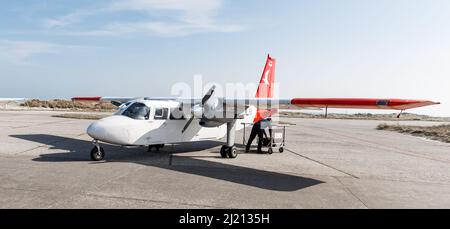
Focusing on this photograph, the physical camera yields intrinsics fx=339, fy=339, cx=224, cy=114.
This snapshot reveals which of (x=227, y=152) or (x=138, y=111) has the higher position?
(x=138, y=111)

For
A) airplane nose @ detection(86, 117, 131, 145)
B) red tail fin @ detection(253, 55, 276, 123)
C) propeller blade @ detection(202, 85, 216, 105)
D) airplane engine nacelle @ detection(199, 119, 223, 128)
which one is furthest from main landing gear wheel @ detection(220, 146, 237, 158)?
red tail fin @ detection(253, 55, 276, 123)

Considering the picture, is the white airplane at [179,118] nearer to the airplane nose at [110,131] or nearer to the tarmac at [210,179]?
the airplane nose at [110,131]

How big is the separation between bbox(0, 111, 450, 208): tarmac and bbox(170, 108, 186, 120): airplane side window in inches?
57.6

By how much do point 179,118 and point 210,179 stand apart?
15.8 ft

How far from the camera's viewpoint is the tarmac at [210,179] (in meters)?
6.95

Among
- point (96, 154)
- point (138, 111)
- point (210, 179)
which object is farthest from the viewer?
point (138, 111)

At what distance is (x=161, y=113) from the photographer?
500 inches

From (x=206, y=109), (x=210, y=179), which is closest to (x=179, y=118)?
(x=206, y=109)

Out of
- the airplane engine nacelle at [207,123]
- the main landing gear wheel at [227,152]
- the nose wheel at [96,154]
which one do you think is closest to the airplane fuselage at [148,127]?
the airplane engine nacelle at [207,123]

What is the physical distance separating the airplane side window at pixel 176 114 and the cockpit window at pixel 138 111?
1.13 metres

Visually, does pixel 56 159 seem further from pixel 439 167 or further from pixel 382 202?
pixel 439 167

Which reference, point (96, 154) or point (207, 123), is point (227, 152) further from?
point (96, 154)

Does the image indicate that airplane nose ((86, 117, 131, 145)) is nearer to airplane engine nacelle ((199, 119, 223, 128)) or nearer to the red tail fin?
airplane engine nacelle ((199, 119, 223, 128))

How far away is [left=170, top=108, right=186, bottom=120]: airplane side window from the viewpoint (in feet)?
43.0
